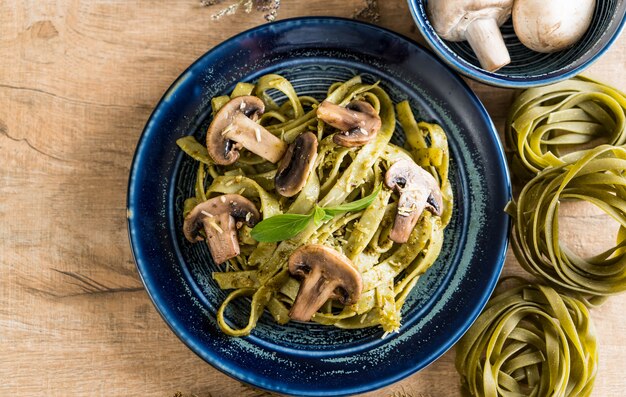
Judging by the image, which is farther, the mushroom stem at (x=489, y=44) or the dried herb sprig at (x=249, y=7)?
the dried herb sprig at (x=249, y=7)

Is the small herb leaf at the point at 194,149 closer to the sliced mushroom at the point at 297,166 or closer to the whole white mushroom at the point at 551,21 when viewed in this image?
the sliced mushroom at the point at 297,166

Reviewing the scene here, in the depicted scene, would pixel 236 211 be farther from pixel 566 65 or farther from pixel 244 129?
pixel 566 65

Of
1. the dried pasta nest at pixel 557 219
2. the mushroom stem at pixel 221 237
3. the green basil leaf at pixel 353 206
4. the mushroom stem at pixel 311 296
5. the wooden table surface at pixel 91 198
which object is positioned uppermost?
the dried pasta nest at pixel 557 219

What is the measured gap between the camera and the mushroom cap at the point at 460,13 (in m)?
3.03

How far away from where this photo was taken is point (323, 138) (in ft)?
10.6

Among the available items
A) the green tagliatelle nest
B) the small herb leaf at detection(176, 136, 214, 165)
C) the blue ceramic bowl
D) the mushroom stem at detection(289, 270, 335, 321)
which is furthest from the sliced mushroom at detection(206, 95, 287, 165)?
the green tagliatelle nest

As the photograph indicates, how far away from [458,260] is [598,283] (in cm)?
78

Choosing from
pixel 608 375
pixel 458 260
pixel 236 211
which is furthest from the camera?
pixel 608 375

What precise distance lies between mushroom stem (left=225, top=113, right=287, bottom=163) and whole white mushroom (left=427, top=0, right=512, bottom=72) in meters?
1.04

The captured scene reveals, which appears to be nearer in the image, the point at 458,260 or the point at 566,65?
the point at 566,65

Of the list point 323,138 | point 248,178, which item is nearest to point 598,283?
point 323,138

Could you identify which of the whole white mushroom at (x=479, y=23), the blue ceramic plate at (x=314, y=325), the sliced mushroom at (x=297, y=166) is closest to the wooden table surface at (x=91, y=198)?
the blue ceramic plate at (x=314, y=325)

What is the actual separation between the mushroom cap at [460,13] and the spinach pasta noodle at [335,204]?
0.45 m

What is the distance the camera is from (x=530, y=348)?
11.5 ft
